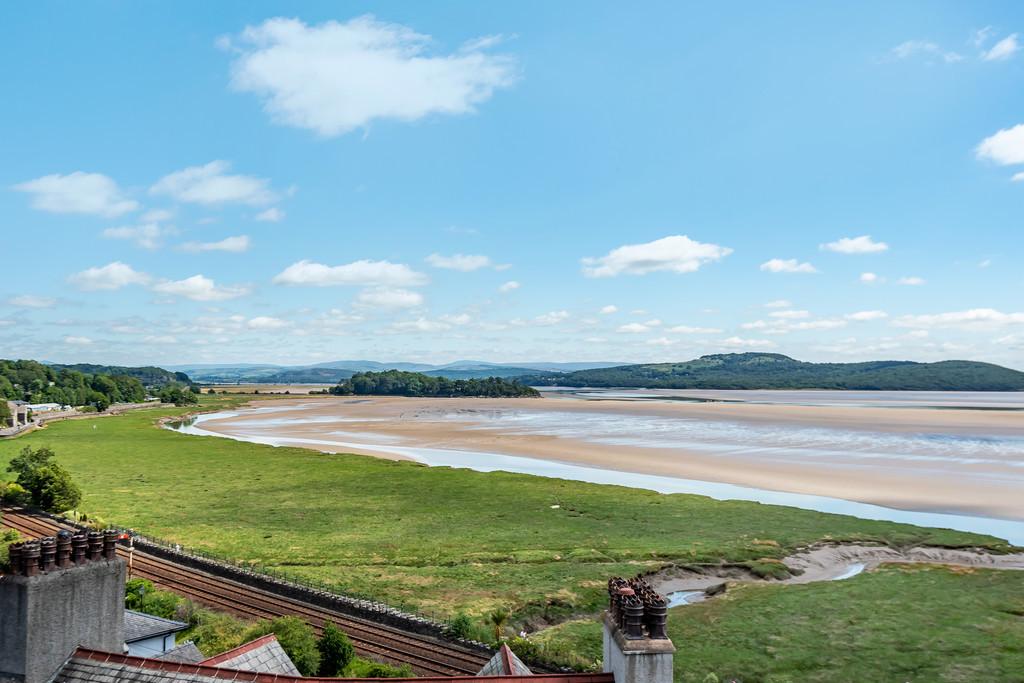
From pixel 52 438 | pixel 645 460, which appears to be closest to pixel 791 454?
pixel 645 460

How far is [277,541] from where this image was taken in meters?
37.9

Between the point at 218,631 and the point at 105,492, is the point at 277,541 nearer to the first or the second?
the point at 218,631

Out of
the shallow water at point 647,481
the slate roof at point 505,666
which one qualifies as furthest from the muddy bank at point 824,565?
the slate roof at point 505,666

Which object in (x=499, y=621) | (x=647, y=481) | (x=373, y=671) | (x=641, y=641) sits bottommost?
(x=647, y=481)

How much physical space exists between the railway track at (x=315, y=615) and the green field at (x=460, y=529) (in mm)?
2728

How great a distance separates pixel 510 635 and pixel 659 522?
2026 centimetres

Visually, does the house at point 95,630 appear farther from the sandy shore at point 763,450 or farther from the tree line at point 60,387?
the tree line at point 60,387

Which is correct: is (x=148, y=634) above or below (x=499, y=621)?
above

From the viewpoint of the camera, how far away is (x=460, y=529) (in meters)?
41.4

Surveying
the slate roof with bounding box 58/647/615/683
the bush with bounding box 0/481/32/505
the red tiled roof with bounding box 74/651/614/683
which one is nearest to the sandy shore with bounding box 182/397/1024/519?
the bush with bounding box 0/481/32/505

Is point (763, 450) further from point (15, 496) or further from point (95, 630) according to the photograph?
point (95, 630)

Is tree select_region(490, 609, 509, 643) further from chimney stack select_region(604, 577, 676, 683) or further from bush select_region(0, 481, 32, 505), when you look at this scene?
bush select_region(0, 481, 32, 505)

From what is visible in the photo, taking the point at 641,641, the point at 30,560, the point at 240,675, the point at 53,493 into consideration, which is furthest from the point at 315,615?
the point at 53,493

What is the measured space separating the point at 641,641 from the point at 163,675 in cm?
638
